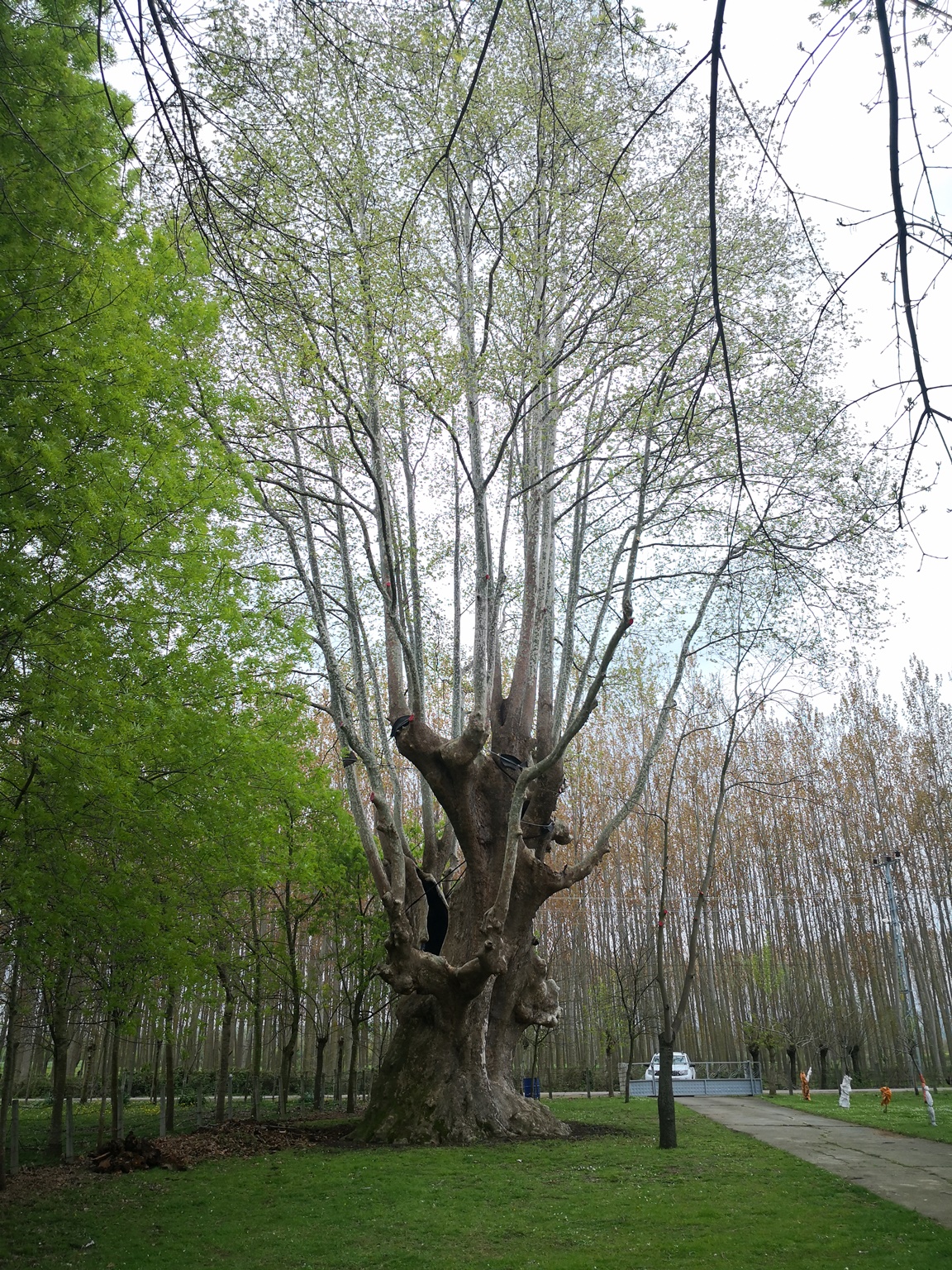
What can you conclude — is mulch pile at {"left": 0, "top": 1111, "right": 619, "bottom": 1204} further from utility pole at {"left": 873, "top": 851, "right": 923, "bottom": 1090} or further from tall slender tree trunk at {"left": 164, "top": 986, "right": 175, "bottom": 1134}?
utility pole at {"left": 873, "top": 851, "right": 923, "bottom": 1090}

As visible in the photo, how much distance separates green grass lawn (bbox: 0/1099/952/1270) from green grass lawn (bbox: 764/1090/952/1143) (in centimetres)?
440

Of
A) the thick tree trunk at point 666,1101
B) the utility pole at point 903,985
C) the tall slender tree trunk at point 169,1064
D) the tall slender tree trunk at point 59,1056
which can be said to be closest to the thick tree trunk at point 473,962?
the thick tree trunk at point 666,1101

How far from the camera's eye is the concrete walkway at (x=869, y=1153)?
7098 mm

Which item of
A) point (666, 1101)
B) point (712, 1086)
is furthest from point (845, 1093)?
point (666, 1101)

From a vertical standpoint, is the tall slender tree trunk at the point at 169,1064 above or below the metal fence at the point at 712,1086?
above

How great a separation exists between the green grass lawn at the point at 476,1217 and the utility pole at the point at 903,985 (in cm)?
733

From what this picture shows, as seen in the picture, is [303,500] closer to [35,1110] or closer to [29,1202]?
[29,1202]

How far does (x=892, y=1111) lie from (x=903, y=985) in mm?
2344

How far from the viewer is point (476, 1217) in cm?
639

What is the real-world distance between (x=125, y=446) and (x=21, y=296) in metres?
1.08

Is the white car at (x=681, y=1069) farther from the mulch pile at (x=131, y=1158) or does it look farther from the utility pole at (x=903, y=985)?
the mulch pile at (x=131, y=1158)

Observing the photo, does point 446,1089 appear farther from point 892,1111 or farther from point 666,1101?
point 892,1111

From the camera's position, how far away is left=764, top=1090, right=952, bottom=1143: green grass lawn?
40.1 feet

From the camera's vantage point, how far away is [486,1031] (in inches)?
434
